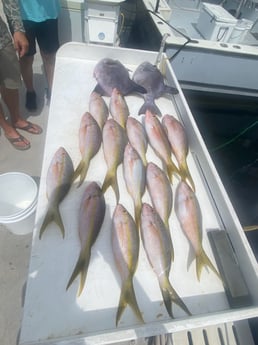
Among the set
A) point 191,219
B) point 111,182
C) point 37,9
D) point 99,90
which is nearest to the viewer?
point 191,219

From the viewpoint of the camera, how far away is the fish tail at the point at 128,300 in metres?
0.92

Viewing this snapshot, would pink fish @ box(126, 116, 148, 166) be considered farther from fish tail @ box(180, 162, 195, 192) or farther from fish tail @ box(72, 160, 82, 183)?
fish tail @ box(72, 160, 82, 183)

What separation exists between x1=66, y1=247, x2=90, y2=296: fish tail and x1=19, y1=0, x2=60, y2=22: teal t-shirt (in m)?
2.51

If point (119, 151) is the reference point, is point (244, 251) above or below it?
above

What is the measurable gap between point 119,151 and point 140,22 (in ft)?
8.85

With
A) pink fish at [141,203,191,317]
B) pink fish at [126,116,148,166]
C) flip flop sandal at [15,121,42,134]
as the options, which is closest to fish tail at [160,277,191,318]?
pink fish at [141,203,191,317]

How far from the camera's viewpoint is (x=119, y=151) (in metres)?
1.45

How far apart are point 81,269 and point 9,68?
2.03 m

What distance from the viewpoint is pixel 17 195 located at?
196 cm

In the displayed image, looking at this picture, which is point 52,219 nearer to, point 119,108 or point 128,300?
point 128,300

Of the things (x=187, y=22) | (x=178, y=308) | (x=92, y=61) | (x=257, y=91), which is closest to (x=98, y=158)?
(x=178, y=308)

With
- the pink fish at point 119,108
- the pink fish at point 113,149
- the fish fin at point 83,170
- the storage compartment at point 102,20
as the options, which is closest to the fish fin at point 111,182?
the pink fish at point 113,149

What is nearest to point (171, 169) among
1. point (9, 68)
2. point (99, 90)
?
point (99, 90)

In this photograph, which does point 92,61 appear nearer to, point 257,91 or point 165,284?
point 257,91
